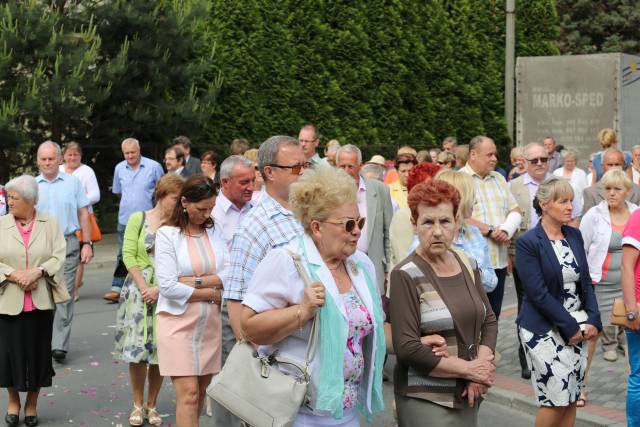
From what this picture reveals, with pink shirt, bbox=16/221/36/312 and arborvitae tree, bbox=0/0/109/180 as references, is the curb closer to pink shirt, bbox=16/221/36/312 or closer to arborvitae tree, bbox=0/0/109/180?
pink shirt, bbox=16/221/36/312

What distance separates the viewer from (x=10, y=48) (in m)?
17.4

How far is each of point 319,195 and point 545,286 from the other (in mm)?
2410

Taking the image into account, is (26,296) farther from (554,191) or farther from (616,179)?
(616,179)

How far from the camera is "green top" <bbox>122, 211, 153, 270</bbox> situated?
743cm

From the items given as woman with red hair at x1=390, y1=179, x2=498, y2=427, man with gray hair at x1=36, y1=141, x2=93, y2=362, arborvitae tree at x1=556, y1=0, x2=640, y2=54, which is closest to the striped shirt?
woman with red hair at x1=390, y1=179, x2=498, y2=427

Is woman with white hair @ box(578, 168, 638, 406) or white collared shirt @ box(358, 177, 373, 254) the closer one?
woman with white hair @ box(578, 168, 638, 406)

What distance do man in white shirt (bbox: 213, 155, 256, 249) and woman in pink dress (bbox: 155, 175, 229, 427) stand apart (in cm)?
23

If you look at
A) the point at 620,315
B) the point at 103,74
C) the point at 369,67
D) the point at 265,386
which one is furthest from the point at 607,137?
the point at 369,67

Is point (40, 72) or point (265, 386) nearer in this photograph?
point (265, 386)

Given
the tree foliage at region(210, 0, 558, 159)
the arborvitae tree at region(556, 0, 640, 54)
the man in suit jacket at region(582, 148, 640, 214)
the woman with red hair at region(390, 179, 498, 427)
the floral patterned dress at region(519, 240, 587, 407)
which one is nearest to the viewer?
the woman with red hair at region(390, 179, 498, 427)

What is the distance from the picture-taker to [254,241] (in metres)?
4.91

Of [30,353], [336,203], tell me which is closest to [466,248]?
[336,203]

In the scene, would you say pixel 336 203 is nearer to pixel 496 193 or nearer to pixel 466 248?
pixel 466 248

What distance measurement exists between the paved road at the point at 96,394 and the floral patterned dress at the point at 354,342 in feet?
11.3
